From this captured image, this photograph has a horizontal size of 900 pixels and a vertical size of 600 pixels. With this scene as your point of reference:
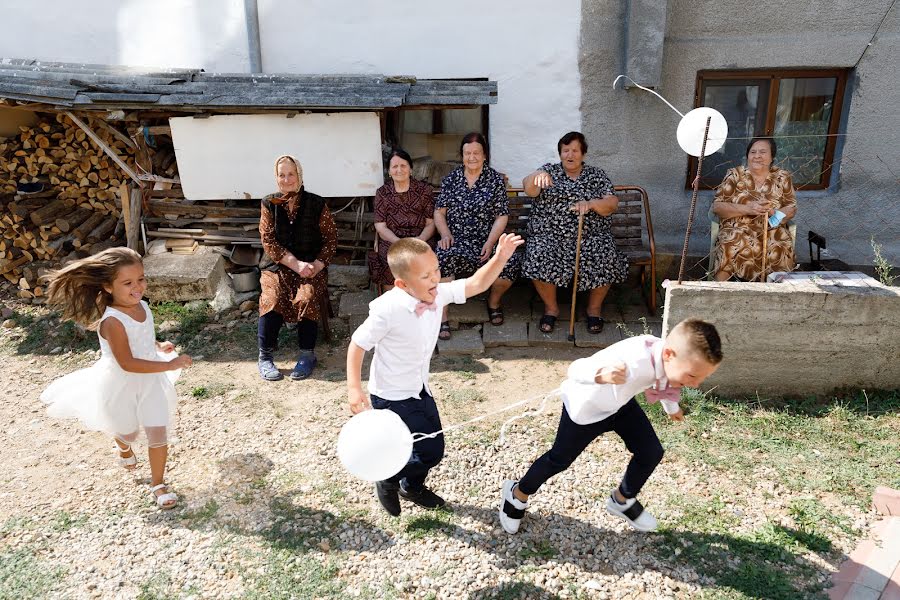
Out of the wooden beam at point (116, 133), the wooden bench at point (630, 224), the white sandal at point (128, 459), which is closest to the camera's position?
the white sandal at point (128, 459)

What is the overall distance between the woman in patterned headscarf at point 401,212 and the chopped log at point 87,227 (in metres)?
3.32

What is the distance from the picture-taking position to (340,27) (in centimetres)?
707

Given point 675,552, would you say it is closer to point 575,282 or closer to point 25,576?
point 575,282

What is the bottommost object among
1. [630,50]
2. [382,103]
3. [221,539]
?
[221,539]

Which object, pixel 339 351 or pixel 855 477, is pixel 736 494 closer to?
pixel 855 477

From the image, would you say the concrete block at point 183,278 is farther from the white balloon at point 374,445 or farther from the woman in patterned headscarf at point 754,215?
the woman in patterned headscarf at point 754,215

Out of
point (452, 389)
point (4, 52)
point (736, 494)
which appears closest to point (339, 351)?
point (452, 389)

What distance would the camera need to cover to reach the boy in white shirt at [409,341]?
3.19m

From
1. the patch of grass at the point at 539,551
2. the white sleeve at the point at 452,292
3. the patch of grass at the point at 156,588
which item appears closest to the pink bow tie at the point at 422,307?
the white sleeve at the point at 452,292

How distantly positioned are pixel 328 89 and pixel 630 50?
9.71 ft

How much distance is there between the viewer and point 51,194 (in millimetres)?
7320

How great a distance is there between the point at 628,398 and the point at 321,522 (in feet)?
5.79

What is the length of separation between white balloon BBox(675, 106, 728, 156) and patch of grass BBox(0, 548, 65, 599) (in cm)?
437

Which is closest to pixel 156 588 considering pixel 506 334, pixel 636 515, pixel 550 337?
pixel 636 515
